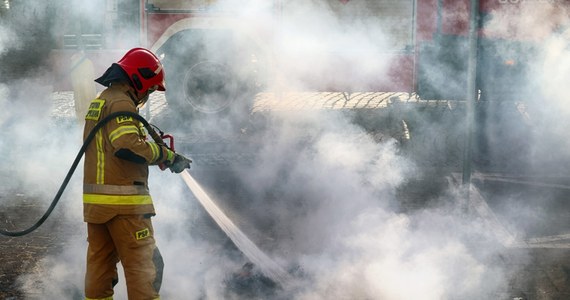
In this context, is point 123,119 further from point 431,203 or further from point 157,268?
point 431,203

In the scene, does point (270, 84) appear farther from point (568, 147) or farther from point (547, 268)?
point (547, 268)

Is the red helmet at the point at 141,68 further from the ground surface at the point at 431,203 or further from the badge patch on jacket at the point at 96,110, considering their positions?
the ground surface at the point at 431,203

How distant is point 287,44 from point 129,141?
599 cm

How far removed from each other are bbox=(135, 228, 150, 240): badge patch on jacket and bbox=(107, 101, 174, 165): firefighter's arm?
13.7 inches

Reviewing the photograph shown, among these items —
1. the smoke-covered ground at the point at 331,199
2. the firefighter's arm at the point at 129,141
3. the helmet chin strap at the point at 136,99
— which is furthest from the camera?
the smoke-covered ground at the point at 331,199

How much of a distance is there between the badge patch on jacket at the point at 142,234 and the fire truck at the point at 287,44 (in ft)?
19.3

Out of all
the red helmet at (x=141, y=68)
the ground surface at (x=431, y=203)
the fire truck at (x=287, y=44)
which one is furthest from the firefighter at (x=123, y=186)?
the fire truck at (x=287, y=44)

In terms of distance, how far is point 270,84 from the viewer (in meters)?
9.66

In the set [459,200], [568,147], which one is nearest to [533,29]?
[568,147]

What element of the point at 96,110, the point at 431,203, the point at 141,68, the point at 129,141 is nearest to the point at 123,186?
the point at 129,141

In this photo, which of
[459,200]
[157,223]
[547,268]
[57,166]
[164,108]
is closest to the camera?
[547,268]

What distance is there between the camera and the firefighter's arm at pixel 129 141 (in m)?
3.77

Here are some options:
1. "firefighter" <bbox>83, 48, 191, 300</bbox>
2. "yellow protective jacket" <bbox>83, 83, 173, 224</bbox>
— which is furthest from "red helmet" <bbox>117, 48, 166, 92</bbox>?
"yellow protective jacket" <bbox>83, 83, 173, 224</bbox>

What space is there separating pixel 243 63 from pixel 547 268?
5434 mm
